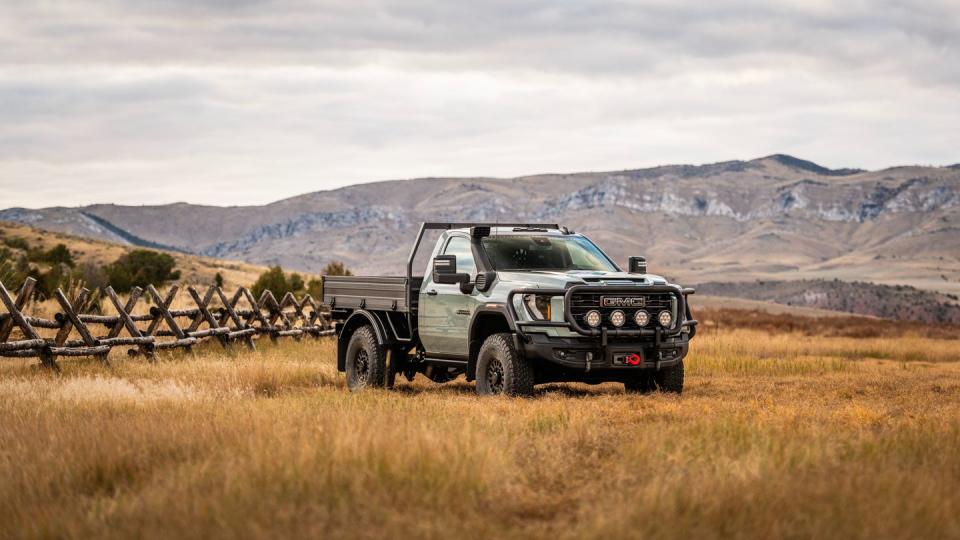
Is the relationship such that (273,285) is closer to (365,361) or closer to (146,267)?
(146,267)

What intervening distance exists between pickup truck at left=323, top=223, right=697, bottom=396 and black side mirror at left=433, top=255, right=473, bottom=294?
0.05ft

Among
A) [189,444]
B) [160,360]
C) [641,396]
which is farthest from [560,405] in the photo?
[160,360]

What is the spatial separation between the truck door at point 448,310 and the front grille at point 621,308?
1417 mm

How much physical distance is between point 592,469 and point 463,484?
4.82 feet

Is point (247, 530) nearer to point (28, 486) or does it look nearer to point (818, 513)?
point (28, 486)

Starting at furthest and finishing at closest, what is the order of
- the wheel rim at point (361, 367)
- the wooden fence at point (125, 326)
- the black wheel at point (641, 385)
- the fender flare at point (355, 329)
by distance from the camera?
1. the wooden fence at point (125, 326)
2. the wheel rim at point (361, 367)
3. the fender flare at point (355, 329)
4. the black wheel at point (641, 385)

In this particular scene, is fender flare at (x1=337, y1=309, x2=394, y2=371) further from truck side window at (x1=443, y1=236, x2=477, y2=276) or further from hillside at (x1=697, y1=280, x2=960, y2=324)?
hillside at (x1=697, y1=280, x2=960, y2=324)

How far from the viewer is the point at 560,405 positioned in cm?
1326

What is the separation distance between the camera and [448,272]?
49.1ft

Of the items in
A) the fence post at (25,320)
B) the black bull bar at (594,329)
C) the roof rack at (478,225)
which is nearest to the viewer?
the black bull bar at (594,329)

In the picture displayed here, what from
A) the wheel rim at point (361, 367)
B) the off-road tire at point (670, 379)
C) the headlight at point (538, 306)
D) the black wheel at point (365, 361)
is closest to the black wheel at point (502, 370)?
the headlight at point (538, 306)

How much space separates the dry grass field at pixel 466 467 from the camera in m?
7.23

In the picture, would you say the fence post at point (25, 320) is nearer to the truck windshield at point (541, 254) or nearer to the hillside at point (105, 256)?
the truck windshield at point (541, 254)

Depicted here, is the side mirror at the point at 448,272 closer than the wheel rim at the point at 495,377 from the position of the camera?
No
